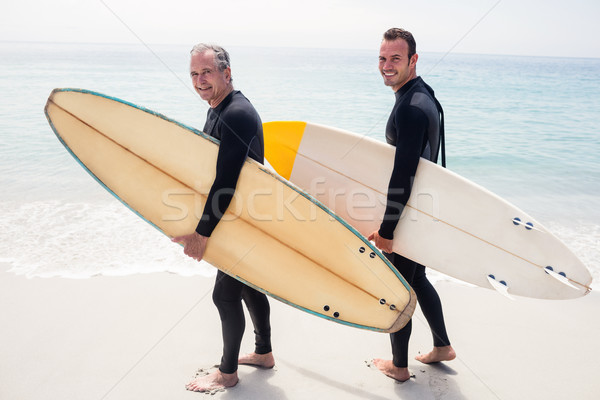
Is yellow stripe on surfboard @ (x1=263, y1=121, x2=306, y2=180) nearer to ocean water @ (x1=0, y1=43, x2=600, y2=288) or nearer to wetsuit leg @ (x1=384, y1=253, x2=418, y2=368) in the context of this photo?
wetsuit leg @ (x1=384, y1=253, x2=418, y2=368)

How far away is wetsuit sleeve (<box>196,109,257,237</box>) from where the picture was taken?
5.41 ft

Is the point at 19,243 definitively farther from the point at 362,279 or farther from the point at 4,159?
the point at 4,159

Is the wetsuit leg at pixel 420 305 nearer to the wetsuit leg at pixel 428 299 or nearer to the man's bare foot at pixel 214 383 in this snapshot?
the wetsuit leg at pixel 428 299

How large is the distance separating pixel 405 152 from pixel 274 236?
2.38 feet

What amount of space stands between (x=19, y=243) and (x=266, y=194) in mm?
2909

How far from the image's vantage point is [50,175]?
609 cm

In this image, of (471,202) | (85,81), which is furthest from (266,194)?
(85,81)

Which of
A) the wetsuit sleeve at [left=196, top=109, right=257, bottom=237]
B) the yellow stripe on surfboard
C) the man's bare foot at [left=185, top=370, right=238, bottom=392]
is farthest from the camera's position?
the yellow stripe on surfboard

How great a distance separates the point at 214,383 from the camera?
80.3 inches

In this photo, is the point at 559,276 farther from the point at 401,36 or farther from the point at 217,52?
the point at 217,52

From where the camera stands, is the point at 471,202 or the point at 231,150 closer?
the point at 231,150

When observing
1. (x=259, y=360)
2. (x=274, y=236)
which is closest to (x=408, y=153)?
(x=274, y=236)

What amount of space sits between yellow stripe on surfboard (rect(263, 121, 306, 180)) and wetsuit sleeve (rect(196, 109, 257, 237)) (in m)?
0.80

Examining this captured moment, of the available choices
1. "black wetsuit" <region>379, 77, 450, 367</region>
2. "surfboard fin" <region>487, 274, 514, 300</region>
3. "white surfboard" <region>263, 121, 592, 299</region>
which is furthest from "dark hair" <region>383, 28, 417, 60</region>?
"surfboard fin" <region>487, 274, 514, 300</region>
